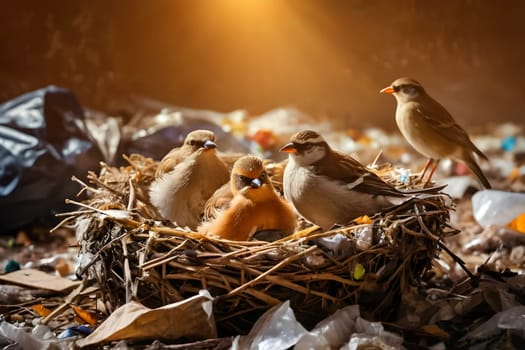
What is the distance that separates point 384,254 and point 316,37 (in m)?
4.33

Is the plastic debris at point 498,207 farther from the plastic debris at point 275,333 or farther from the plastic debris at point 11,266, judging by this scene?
the plastic debris at point 11,266

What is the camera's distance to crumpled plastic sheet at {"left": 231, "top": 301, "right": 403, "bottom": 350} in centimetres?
232

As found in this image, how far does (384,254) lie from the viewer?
247 cm

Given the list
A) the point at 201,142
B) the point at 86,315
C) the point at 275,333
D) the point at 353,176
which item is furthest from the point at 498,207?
the point at 86,315

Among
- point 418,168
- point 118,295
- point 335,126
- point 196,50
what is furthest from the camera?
point 196,50

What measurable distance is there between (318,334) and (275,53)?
4.74 metres

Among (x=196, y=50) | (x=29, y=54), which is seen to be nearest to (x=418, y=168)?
(x=196, y=50)

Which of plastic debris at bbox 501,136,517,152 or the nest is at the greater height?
plastic debris at bbox 501,136,517,152

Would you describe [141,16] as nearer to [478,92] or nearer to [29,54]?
[29,54]

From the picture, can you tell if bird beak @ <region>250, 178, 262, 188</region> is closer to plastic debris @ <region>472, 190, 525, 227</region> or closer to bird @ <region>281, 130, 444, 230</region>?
bird @ <region>281, 130, 444, 230</region>

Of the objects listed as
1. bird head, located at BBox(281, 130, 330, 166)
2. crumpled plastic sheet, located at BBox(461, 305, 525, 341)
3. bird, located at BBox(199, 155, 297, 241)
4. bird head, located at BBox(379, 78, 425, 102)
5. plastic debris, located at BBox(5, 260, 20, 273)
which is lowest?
plastic debris, located at BBox(5, 260, 20, 273)

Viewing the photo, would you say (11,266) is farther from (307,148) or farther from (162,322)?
(307,148)

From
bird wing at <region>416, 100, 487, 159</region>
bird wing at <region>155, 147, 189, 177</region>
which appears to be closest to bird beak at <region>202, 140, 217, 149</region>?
bird wing at <region>155, 147, 189, 177</region>

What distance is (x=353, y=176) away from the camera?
9.12 feet
